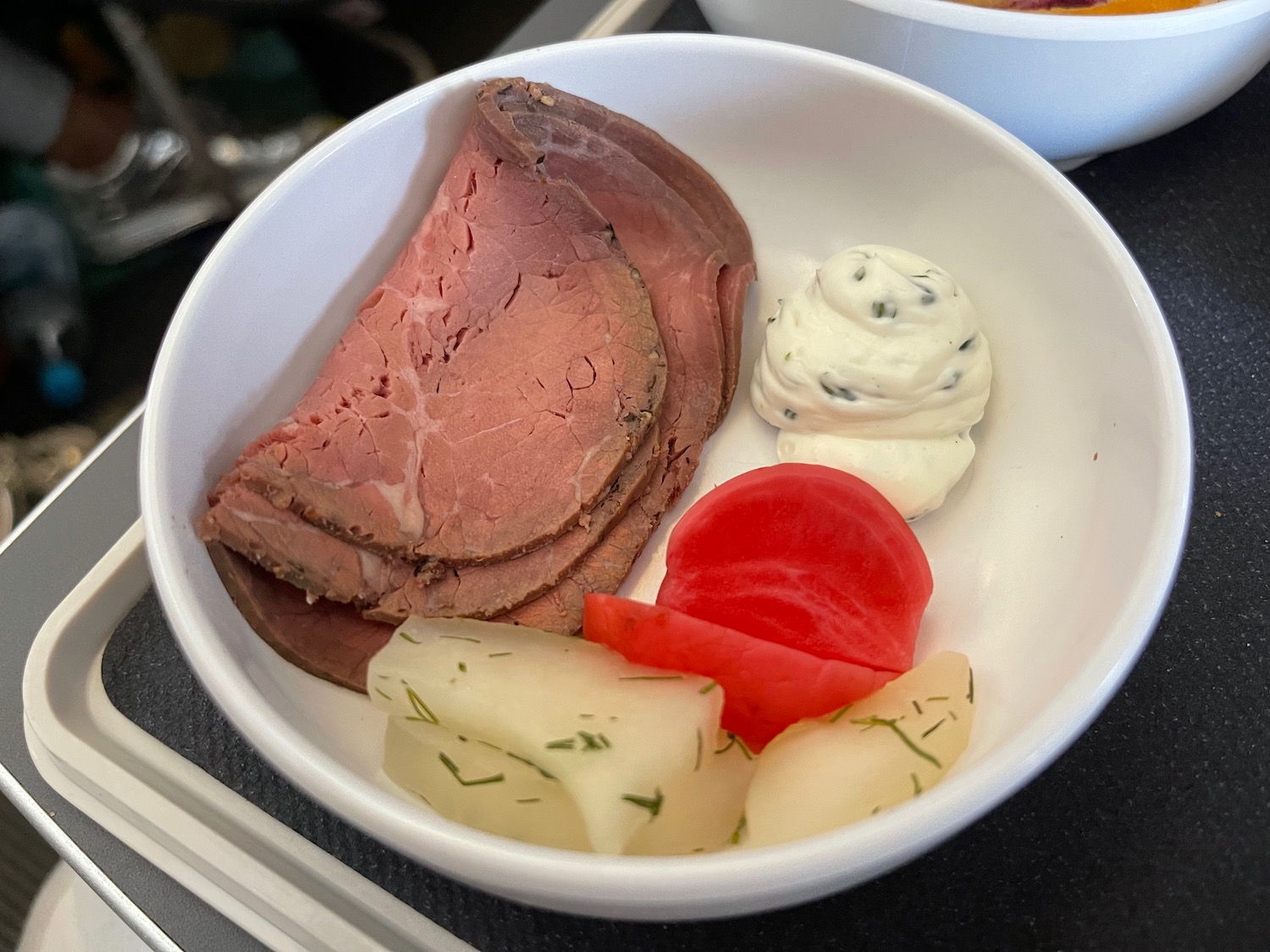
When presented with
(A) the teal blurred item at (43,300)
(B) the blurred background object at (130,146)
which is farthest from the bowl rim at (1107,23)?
(A) the teal blurred item at (43,300)

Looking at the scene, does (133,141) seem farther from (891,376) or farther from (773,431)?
(891,376)

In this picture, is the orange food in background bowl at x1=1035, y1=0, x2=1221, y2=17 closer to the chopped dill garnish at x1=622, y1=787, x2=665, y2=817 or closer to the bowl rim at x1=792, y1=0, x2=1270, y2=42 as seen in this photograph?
the bowl rim at x1=792, y1=0, x2=1270, y2=42

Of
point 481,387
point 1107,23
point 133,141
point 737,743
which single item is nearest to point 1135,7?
point 1107,23

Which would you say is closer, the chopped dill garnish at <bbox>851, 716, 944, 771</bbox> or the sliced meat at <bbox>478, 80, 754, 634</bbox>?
the chopped dill garnish at <bbox>851, 716, 944, 771</bbox>

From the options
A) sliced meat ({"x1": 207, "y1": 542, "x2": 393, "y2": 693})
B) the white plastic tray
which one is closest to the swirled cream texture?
sliced meat ({"x1": 207, "y1": 542, "x2": 393, "y2": 693})

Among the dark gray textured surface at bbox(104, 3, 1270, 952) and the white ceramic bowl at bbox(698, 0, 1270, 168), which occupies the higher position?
the white ceramic bowl at bbox(698, 0, 1270, 168)

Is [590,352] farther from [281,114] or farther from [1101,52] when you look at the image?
[281,114]
